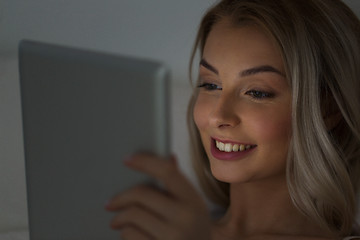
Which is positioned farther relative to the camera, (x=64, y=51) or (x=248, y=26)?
(x=248, y=26)

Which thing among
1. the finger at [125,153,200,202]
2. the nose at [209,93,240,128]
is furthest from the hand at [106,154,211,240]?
the nose at [209,93,240,128]

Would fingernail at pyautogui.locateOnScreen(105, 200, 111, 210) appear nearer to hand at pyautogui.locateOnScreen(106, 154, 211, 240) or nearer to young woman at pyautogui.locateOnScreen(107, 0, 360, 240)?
hand at pyautogui.locateOnScreen(106, 154, 211, 240)

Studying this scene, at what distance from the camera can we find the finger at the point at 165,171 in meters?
0.57

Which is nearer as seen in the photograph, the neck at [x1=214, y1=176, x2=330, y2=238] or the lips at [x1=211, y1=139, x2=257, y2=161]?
the lips at [x1=211, y1=139, x2=257, y2=161]

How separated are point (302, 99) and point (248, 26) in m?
0.20

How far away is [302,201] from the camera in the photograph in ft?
3.51

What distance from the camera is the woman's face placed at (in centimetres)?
97

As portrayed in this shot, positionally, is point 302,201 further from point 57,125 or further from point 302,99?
point 57,125

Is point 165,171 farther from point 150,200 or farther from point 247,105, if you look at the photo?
point 247,105

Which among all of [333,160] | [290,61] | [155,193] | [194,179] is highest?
[290,61]

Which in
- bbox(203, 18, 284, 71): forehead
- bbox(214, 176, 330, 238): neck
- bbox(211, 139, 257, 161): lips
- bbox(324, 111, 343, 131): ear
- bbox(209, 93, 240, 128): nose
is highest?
bbox(203, 18, 284, 71): forehead

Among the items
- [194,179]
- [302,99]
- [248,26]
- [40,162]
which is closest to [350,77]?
[302,99]

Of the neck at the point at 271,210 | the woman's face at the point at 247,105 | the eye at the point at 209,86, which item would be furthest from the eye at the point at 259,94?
the neck at the point at 271,210

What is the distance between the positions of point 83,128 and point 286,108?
1.73ft
